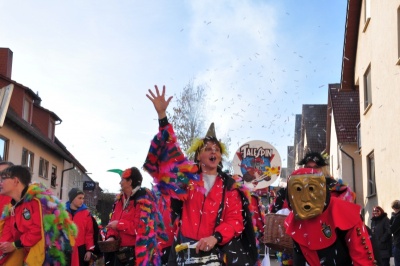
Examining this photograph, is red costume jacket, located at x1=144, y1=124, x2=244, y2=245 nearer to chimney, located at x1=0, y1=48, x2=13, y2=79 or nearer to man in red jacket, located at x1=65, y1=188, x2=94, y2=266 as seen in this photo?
man in red jacket, located at x1=65, y1=188, x2=94, y2=266

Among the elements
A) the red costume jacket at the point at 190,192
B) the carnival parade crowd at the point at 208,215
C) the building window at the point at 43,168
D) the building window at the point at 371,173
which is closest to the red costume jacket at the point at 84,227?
the carnival parade crowd at the point at 208,215

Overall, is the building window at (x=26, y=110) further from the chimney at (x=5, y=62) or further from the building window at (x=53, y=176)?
the building window at (x=53, y=176)

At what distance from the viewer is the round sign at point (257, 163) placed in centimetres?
1125

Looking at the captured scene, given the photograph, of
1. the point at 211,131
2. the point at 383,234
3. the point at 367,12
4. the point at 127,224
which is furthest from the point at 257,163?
the point at 367,12

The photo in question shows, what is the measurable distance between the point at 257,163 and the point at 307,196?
7011 mm

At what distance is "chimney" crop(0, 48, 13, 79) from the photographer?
28.5 meters

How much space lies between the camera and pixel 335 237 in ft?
15.1

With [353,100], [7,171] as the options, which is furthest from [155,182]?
[353,100]

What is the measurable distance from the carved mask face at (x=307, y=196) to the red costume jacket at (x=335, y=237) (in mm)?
130

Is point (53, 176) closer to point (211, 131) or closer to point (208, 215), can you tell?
point (211, 131)

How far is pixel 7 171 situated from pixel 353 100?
75.5 feet

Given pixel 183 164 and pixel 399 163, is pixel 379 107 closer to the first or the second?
pixel 399 163

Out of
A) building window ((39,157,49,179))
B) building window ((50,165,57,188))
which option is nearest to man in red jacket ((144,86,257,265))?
building window ((39,157,49,179))

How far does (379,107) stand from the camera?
16.2 metres
